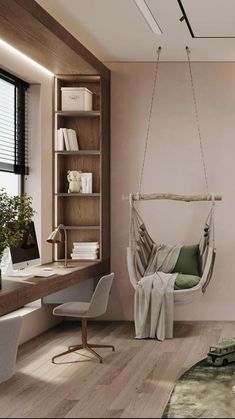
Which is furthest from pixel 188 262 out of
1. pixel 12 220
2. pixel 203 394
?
pixel 12 220

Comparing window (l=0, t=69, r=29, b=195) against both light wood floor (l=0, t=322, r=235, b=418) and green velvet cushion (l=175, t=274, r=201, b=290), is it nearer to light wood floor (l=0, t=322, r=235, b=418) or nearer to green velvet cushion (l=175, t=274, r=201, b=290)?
light wood floor (l=0, t=322, r=235, b=418)

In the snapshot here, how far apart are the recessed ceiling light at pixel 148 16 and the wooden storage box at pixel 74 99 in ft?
3.99

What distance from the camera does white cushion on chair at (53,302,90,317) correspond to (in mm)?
5311

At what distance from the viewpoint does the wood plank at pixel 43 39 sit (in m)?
4.71

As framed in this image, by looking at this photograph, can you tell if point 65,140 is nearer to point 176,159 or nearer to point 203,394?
point 176,159

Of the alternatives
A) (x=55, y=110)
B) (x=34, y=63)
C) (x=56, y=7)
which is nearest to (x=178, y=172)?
(x=55, y=110)

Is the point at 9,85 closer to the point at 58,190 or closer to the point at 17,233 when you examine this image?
the point at 58,190

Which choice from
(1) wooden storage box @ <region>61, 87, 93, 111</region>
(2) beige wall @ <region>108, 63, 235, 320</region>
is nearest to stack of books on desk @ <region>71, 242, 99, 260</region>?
(2) beige wall @ <region>108, 63, 235, 320</region>

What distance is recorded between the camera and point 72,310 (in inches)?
211

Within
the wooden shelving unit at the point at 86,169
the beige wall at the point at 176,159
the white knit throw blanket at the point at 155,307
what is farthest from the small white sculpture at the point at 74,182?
the white knit throw blanket at the point at 155,307

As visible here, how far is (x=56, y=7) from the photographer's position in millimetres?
5391

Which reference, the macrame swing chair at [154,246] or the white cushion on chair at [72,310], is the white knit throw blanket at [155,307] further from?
the white cushion on chair at [72,310]

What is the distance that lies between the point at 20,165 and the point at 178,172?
176 centimetres

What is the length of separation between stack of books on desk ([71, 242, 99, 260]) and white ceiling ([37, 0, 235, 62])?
1948 mm
